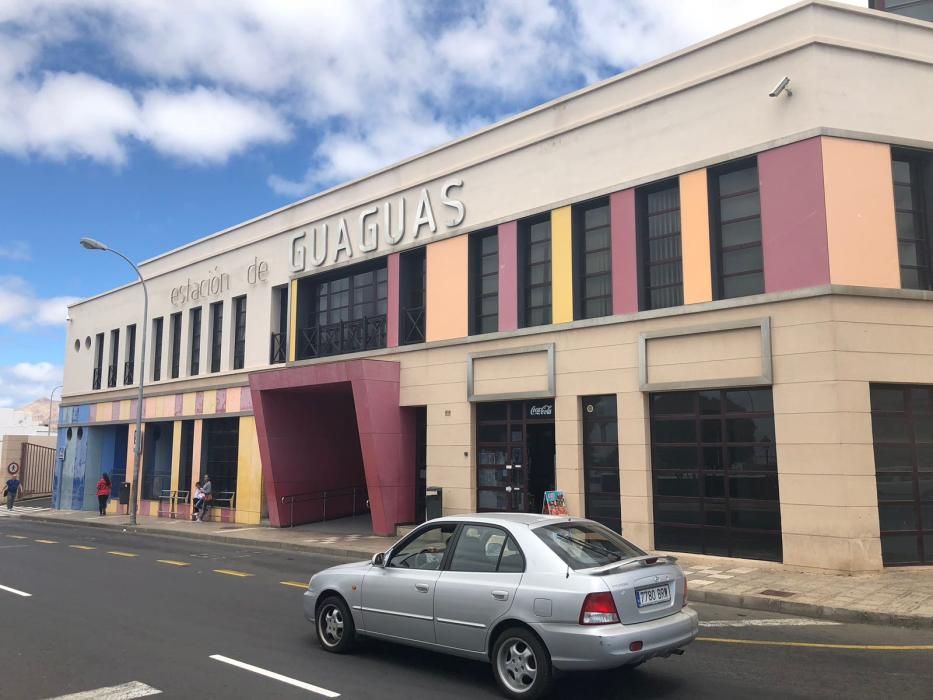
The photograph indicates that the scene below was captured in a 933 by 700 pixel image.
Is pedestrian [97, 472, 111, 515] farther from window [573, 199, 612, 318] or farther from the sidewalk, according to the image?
window [573, 199, 612, 318]

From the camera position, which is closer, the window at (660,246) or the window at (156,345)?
the window at (660,246)

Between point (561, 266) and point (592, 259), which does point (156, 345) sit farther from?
point (592, 259)

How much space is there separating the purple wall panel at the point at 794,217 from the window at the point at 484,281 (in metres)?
6.77

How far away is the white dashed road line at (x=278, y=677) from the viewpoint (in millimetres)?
6255

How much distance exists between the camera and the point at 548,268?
17484mm

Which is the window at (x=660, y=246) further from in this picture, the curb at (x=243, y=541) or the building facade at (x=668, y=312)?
the curb at (x=243, y=541)

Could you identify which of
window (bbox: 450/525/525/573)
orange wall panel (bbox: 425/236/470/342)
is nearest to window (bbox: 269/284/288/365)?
orange wall panel (bbox: 425/236/470/342)

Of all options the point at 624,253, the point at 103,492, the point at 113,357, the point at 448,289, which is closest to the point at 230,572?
the point at 448,289

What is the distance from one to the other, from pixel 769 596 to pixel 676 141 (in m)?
8.96

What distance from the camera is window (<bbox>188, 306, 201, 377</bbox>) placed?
28.7 metres

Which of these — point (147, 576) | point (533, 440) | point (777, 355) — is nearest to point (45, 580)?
point (147, 576)

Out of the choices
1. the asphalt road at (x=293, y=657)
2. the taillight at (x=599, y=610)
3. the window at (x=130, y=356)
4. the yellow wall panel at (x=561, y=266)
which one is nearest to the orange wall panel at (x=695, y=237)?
the yellow wall panel at (x=561, y=266)

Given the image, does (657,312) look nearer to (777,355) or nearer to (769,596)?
(777,355)

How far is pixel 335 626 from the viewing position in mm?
7598
